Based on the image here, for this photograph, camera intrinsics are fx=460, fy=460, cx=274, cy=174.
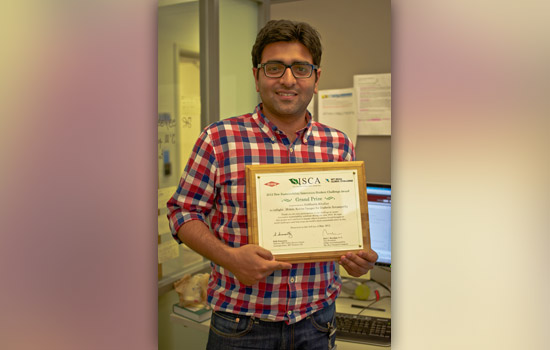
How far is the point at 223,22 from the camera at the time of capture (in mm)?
1748

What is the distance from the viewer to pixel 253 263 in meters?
1.22

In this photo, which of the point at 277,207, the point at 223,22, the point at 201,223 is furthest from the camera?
the point at 223,22

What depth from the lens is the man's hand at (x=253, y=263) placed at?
3.98 ft

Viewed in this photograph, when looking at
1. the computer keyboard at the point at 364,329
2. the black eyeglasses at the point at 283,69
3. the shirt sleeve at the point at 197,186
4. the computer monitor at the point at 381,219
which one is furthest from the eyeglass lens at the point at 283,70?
the computer keyboard at the point at 364,329

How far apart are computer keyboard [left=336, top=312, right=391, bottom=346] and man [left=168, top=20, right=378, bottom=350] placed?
21cm

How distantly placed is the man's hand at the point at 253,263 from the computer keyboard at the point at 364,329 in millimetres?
536

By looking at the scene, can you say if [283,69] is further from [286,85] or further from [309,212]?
[309,212]

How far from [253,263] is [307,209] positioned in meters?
0.21
